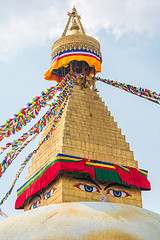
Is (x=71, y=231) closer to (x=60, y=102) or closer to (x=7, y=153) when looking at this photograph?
(x=7, y=153)

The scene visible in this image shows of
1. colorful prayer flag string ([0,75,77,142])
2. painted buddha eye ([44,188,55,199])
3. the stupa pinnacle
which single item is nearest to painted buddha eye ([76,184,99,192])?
the stupa pinnacle

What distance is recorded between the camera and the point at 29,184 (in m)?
11.5

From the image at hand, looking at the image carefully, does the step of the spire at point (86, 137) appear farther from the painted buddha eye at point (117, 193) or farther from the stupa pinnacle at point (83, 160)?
the painted buddha eye at point (117, 193)

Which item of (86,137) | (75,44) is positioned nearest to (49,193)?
(86,137)

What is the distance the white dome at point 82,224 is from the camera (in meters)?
6.05

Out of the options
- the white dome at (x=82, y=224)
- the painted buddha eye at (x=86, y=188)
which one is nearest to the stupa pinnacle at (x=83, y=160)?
the painted buddha eye at (x=86, y=188)

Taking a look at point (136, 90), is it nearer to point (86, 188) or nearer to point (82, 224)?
point (86, 188)

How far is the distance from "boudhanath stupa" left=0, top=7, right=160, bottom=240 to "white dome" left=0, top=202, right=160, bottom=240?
17mm

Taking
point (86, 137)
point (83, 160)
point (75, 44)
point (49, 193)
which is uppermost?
point (75, 44)

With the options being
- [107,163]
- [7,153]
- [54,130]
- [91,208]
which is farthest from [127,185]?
[91,208]

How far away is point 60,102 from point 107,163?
249 centimetres

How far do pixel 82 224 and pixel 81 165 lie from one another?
430cm

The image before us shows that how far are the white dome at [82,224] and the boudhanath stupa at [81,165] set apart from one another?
0.06ft

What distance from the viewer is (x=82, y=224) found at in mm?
6207
